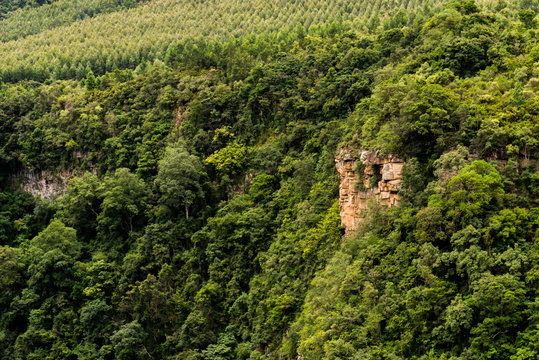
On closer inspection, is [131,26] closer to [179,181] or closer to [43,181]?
[43,181]

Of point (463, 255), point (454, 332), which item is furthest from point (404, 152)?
point (454, 332)

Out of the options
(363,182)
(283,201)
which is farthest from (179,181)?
(363,182)

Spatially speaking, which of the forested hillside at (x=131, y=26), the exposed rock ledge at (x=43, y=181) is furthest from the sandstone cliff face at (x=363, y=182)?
the exposed rock ledge at (x=43, y=181)

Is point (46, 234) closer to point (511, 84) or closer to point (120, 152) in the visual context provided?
point (120, 152)

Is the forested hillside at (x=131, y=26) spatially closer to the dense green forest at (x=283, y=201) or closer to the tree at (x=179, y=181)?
the dense green forest at (x=283, y=201)

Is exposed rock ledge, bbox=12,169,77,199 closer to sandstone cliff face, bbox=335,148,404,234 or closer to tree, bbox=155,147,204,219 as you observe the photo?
tree, bbox=155,147,204,219
